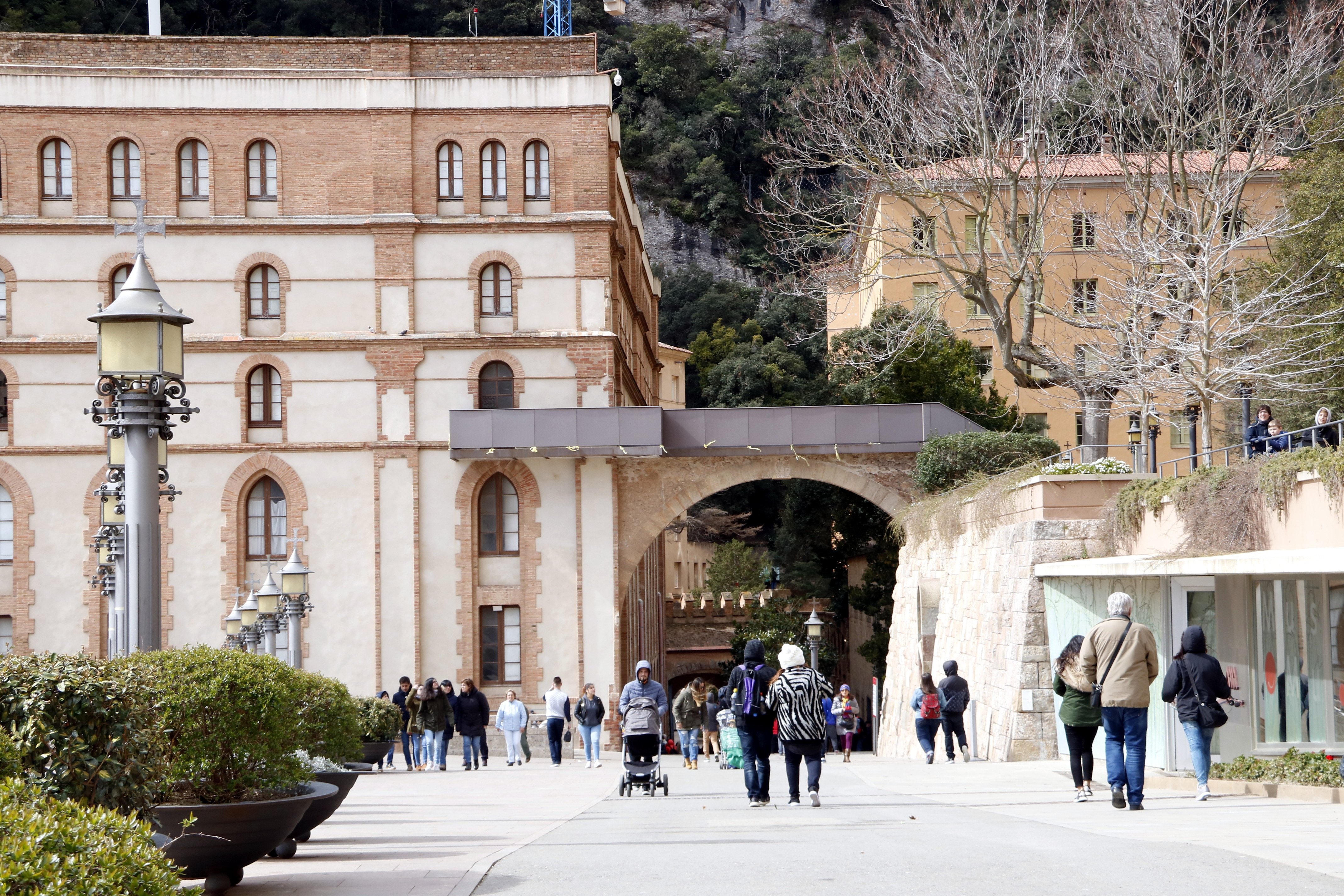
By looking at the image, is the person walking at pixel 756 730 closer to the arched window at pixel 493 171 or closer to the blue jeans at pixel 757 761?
the blue jeans at pixel 757 761

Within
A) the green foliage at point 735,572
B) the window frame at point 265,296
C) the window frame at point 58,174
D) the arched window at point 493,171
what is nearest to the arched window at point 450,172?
the arched window at point 493,171

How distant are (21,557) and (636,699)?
20.6 meters

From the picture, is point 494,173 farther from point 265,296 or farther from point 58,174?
point 58,174

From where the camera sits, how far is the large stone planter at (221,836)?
23.9ft

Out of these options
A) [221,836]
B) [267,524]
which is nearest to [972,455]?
[267,524]

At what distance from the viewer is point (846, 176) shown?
33938 millimetres

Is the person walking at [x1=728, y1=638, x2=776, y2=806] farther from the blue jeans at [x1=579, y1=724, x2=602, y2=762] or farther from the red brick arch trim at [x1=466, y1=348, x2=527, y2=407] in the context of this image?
the red brick arch trim at [x1=466, y1=348, x2=527, y2=407]

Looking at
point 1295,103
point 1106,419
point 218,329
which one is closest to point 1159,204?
point 1295,103

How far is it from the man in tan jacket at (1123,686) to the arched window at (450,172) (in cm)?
2329

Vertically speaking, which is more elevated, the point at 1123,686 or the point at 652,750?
the point at 1123,686

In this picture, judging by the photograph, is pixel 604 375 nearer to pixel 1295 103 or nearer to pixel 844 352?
pixel 1295 103

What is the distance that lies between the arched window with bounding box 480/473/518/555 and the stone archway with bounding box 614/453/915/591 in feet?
7.20

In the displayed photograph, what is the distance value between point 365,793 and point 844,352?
3333 centimetres

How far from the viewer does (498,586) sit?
31.5 m
